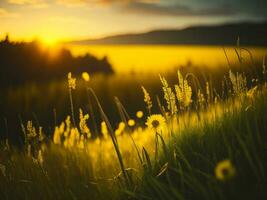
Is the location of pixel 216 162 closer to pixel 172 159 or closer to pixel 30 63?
pixel 172 159

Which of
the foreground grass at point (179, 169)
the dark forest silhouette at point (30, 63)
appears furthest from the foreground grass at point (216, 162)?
the dark forest silhouette at point (30, 63)

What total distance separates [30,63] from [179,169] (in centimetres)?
588

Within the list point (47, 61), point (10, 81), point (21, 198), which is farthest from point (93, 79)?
point (21, 198)

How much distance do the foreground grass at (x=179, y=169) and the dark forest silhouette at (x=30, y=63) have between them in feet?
12.6

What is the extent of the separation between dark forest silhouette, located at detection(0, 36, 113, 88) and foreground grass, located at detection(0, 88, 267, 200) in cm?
383

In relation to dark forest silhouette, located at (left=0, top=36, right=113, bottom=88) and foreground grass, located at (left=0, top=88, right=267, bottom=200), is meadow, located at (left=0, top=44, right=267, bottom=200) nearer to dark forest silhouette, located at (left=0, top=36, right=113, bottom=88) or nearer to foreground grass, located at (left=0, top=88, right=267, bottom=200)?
foreground grass, located at (left=0, top=88, right=267, bottom=200)

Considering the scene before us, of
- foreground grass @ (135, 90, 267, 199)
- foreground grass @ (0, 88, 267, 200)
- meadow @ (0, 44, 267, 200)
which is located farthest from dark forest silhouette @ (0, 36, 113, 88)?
foreground grass @ (135, 90, 267, 199)

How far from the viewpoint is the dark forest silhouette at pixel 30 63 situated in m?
6.79

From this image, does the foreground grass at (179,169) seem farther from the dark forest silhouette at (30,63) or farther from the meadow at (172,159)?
the dark forest silhouette at (30,63)

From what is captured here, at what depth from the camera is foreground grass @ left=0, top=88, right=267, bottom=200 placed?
1.95 m

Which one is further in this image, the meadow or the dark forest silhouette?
the dark forest silhouette

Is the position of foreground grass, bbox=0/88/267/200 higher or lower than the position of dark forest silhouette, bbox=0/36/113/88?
lower

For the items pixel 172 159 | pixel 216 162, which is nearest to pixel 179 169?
pixel 216 162

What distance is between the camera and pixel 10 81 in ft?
21.8
